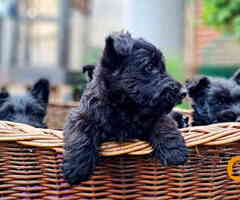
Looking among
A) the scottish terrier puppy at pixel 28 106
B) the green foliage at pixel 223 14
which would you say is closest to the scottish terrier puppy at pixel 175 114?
the scottish terrier puppy at pixel 28 106

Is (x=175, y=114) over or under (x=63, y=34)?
under

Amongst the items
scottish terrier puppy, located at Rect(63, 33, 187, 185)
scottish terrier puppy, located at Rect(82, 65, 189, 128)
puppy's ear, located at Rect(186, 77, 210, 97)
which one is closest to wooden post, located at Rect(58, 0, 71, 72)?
puppy's ear, located at Rect(186, 77, 210, 97)

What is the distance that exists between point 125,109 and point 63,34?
262 inches

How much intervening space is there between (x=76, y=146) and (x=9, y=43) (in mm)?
7297

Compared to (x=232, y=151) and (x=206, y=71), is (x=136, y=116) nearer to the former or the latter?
(x=232, y=151)

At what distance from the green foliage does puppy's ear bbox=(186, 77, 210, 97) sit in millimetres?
2877

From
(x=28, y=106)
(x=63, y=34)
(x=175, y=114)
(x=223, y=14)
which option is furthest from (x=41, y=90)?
(x=63, y=34)

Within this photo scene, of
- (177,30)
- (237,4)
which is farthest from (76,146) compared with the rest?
(177,30)

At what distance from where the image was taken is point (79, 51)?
1005 cm

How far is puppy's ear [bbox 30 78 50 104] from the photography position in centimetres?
355

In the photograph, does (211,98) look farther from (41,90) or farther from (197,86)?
(41,90)

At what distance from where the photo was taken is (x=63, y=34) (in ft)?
28.3

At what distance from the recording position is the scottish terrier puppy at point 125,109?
206 cm

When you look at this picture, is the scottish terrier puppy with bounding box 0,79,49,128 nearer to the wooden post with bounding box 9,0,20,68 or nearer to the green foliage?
the green foliage
